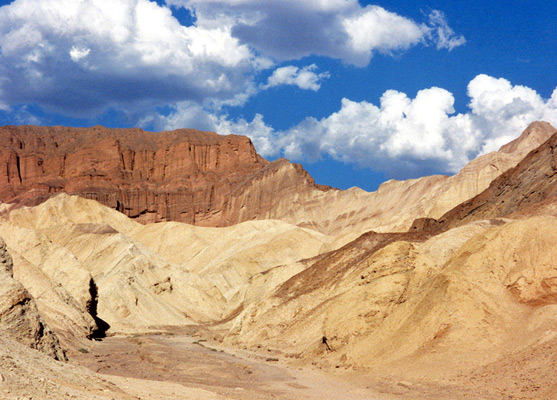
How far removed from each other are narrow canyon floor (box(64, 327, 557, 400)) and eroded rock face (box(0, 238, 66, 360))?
7.30ft

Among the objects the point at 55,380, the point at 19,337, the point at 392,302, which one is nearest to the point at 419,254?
the point at 392,302

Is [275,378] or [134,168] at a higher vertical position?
[134,168]

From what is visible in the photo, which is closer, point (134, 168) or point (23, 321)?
point (23, 321)

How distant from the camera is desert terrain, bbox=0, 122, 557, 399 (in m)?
21.1

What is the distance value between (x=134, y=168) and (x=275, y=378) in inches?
5104

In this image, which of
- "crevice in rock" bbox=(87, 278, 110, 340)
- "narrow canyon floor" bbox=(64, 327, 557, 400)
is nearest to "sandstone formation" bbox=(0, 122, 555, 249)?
"crevice in rock" bbox=(87, 278, 110, 340)

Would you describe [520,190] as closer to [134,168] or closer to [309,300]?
[309,300]

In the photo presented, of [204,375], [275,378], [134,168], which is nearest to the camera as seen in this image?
[275,378]

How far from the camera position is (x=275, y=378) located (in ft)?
85.2

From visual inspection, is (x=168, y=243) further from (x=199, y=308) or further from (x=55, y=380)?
(x=55, y=380)

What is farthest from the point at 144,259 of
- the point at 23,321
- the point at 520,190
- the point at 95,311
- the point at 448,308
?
the point at 448,308

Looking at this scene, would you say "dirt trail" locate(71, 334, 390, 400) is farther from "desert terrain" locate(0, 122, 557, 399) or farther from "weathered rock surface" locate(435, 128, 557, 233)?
"weathered rock surface" locate(435, 128, 557, 233)

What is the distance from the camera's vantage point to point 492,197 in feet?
199

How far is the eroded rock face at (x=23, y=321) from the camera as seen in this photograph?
72.3 feet
